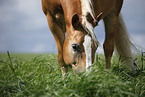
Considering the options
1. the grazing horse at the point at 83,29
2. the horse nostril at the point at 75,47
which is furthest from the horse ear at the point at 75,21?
the horse nostril at the point at 75,47

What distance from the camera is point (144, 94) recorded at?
1.77m

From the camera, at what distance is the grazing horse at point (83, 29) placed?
6.06ft

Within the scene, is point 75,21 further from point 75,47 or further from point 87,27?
point 75,47

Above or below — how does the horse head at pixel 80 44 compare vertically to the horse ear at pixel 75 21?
below

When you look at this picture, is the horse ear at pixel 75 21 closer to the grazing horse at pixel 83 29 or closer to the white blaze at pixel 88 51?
the grazing horse at pixel 83 29

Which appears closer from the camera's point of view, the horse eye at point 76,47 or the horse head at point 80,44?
the horse head at point 80,44

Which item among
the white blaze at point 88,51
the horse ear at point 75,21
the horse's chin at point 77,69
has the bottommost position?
the horse's chin at point 77,69

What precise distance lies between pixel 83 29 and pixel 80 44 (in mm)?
223

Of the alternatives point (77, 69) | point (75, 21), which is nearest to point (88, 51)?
point (77, 69)

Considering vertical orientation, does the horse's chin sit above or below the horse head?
below

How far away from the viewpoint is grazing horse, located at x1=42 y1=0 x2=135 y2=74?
185 cm

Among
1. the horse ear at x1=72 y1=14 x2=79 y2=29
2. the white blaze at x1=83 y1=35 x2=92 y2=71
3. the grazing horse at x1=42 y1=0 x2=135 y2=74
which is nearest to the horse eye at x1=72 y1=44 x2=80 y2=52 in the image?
the grazing horse at x1=42 y1=0 x2=135 y2=74

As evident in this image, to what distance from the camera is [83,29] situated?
191 centimetres

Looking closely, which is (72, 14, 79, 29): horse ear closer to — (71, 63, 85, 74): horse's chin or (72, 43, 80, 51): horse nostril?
(72, 43, 80, 51): horse nostril
